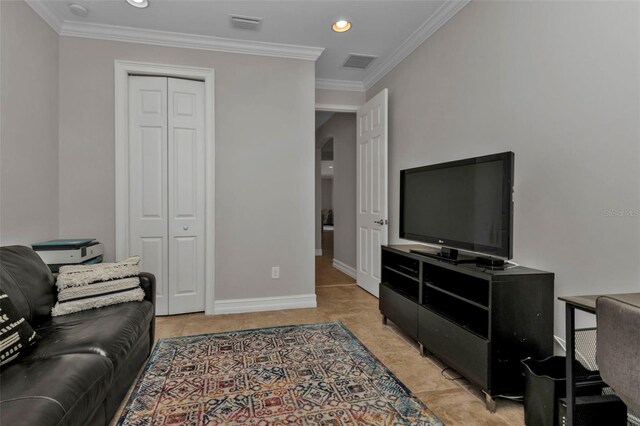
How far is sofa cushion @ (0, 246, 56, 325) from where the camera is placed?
1.70 meters

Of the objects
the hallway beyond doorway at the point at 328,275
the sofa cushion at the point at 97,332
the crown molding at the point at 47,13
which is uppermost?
the crown molding at the point at 47,13

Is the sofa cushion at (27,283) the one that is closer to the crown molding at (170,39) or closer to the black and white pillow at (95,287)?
the black and white pillow at (95,287)

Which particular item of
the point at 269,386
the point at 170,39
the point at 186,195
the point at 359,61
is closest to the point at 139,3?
the point at 170,39

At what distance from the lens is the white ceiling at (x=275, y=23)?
270 centimetres

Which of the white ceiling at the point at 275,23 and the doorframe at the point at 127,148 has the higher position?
the white ceiling at the point at 275,23

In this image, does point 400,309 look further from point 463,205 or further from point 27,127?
point 27,127

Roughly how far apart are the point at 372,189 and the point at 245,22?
212cm

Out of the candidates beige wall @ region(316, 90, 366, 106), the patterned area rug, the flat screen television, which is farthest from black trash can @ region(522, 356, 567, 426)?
beige wall @ region(316, 90, 366, 106)

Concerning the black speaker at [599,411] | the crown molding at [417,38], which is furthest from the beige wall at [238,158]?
the black speaker at [599,411]

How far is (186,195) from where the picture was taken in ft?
10.9

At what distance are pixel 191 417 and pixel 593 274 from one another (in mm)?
2152

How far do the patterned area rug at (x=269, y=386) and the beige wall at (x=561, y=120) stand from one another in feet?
3.63

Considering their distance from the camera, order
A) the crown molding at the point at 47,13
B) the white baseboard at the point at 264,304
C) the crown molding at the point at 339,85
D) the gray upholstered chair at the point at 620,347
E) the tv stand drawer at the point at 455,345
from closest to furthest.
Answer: the gray upholstered chair at the point at 620,347 → the tv stand drawer at the point at 455,345 → the crown molding at the point at 47,13 → the white baseboard at the point at 264,304 → the crown molding at the point at 339,85

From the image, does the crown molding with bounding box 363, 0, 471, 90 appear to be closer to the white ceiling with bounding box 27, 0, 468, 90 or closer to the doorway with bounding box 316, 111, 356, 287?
the white ceiling with bounding box 27, 0, 468, 90
